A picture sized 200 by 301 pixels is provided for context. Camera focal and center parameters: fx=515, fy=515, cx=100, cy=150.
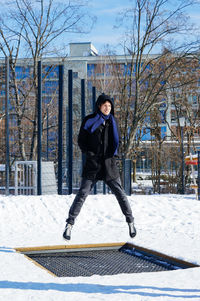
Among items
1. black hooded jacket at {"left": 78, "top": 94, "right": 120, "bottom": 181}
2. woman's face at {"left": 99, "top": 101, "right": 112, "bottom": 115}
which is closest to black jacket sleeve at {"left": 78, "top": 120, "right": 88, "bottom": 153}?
black hooded jacket at {"left": 78, "top": 94, "right": 120, "bottom": 181}

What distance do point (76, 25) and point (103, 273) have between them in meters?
17.2

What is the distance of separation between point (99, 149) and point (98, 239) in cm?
171

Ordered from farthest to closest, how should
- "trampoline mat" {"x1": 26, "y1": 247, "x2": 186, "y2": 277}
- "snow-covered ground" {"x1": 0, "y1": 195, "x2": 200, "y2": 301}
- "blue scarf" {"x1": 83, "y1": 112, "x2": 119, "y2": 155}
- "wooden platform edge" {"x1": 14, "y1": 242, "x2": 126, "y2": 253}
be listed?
"wooden platform edge" {"x1": 14, "y1": 242, "x2": 126, "y2": 253}
"blue scarf" {"x1": 83, "y1": 112, "x2": 119, "y2": 155}
"trampoline mat" {"x1": 26, "y1": 247, "x2": 186, "y2": 277}
"snow-covered ground" {"x1": 0, "y1": 195, "x2": 200, "y2": 301}

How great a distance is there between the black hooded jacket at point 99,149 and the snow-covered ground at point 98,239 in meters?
1.22

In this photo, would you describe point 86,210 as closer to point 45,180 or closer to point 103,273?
point 45,180

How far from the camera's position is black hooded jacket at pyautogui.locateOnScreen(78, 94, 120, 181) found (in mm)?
6172

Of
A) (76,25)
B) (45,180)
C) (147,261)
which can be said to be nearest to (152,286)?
(147,261)

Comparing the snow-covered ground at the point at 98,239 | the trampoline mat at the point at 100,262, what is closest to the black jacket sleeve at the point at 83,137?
the trampoline mat at the point at 100,262

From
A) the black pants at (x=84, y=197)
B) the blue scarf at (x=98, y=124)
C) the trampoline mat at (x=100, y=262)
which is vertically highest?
the blue scarf at (x=98, y=124)

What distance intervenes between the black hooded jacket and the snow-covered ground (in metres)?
1.22

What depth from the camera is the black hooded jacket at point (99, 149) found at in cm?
617

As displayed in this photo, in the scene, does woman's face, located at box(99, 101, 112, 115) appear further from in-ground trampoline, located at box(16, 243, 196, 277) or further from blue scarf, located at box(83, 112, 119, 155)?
in-ground trampoline, located at box(16, 243, 196, 277)

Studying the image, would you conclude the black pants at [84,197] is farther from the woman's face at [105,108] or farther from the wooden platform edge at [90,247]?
the woman's face at [105,108]

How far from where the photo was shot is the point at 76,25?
21.2 metres
